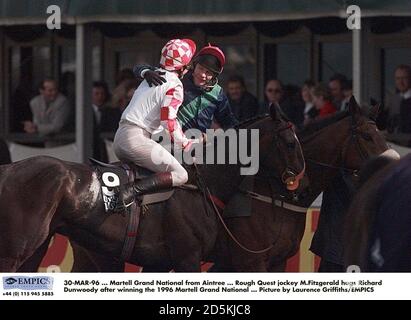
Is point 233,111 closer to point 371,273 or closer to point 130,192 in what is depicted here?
point 130,192

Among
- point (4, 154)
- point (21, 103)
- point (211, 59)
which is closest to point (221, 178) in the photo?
point (211, 59)

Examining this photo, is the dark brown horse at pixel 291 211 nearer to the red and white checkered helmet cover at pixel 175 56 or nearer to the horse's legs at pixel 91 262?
the horse's legs at pixel 91 262

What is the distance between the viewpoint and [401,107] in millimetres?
10664

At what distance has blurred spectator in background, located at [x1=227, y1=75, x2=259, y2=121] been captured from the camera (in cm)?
1048

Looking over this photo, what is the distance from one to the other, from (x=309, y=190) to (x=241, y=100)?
133 cm

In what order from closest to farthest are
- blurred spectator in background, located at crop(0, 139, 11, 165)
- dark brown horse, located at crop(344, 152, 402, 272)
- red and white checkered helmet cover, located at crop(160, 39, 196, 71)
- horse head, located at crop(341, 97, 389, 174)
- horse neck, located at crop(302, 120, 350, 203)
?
1. dark brown horse, located at crop(344, 152, 402, 272)
2. red and white checkered helmet cover, located at crop(160, 39, 196, 71)
3. horse head, located at crop(341, 97, 389, 174)
4. horse neck, located at crop(302, 120, 350, 203)
5. blurred spectator in background, located at crop(0, 139, 11, 165)

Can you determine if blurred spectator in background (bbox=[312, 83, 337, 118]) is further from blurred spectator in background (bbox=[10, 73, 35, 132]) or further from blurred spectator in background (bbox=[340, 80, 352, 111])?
blurred spectator in background (bbox=[10, 73, 35, 132])

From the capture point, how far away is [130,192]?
8.84m

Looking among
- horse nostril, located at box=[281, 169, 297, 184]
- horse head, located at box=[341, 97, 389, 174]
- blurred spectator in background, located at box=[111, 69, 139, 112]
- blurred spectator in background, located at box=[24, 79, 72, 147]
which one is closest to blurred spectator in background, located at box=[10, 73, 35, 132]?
blurred spectator in background, located at box=[24, 79, 72, 147]

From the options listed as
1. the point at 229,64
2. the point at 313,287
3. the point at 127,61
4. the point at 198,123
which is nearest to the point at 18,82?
the point at 127,61

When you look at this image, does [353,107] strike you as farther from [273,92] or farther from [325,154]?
Result: [273,92]

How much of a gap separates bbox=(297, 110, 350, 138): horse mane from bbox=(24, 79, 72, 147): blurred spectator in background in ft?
7.24
